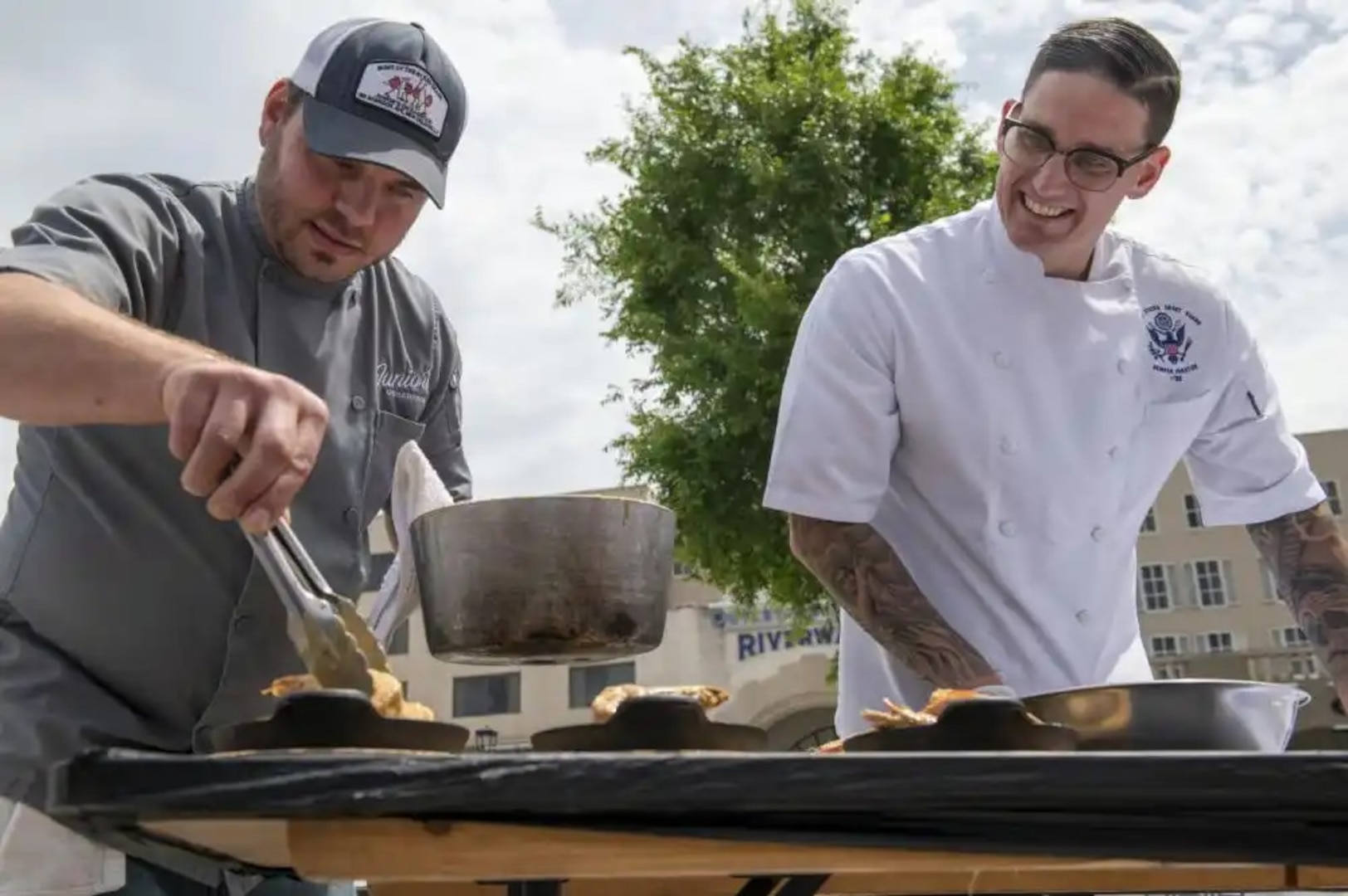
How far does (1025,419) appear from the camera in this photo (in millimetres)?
2090

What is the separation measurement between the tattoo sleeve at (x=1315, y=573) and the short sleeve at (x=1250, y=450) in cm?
3

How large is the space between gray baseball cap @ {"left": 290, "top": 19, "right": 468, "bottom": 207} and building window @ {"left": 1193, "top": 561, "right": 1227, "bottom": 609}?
116 feet

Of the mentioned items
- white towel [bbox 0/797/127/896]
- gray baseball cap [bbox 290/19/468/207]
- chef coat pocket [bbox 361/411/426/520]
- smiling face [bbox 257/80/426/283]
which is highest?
gray baseball cap [bbox 290/19/468/207]

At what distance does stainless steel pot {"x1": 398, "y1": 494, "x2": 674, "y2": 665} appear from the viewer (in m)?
1.13

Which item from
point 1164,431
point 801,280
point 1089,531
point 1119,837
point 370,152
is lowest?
point 1119,837

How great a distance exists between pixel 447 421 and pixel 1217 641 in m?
35.0

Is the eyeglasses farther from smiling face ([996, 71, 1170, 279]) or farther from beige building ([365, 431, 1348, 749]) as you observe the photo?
beige building ([365, 431, 1348, 749])

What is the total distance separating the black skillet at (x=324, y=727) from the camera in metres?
0.88

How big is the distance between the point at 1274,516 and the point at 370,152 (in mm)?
1733

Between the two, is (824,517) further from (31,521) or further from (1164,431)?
(31,521)

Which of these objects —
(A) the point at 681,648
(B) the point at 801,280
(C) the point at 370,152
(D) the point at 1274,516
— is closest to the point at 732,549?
(B) the point at 801,280

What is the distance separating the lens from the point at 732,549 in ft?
32.3

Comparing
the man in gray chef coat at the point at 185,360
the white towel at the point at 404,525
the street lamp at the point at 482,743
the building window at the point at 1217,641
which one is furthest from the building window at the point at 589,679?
the street lamp at the point at 482,743

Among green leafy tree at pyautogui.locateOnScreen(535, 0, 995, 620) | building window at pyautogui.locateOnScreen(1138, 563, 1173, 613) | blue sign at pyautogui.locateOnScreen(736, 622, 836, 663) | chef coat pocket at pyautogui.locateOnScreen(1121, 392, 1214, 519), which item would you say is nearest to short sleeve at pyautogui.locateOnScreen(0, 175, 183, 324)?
chef coat pocket at pyautogui.locateOnScreen(1121, 392, 1214, 519)
